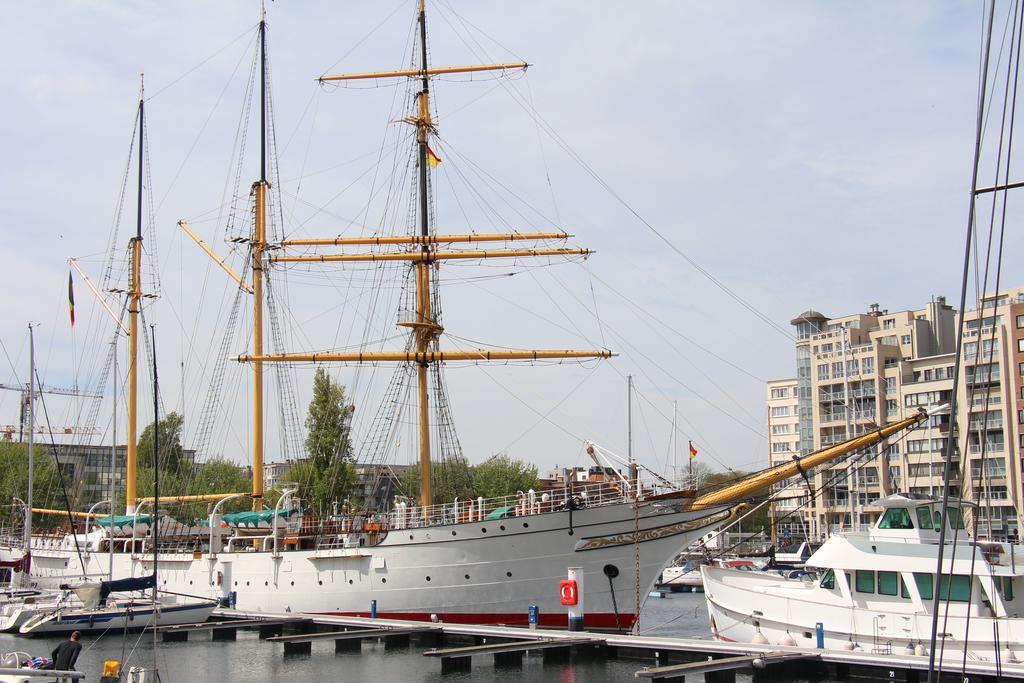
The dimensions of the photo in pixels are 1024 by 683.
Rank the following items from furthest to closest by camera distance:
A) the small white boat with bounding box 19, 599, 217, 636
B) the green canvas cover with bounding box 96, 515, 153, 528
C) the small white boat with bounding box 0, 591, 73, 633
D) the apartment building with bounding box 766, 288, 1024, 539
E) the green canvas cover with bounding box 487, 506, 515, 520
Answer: the apartment building with bounding box 766, 288, 1024, 539 → the green canvas cover with bounding box 96, 515, 153, 528 → the small white boat with bounding box 0, 591, 73, 633 → the green canvas cover with bounding box 487, 506, 515, 520 → the small white boat with bounding box 19, 599, 217, 636

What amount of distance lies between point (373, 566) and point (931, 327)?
71.8 metres

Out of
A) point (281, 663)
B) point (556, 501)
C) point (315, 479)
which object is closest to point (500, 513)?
point (556, 501)

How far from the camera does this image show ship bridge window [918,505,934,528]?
2569cm

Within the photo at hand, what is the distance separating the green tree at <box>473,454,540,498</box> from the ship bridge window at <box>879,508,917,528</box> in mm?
55128

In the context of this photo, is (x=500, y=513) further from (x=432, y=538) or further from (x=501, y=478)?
(x=501, y=478)

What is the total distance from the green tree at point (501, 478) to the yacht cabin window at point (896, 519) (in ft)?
181

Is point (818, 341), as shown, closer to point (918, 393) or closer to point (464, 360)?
point (918, 393)

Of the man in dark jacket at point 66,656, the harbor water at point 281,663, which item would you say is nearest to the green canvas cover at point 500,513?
the harbor water at point 281,663

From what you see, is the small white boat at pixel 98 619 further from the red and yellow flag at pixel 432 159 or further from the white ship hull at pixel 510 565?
the red and yellow flag at pixel 432 159

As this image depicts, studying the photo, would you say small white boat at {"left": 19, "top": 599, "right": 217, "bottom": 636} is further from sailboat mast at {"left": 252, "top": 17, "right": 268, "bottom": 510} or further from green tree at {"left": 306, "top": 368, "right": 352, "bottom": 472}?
green tree at {"left": 306, "top": 368, "right": 352, "bottom": 472}

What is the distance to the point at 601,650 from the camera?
2612 cm

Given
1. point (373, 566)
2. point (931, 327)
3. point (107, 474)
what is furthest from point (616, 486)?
point (107, 474)

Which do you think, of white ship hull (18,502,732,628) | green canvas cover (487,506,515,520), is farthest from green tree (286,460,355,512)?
green canvas cover (487,506,515,520)

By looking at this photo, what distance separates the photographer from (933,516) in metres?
25.8
